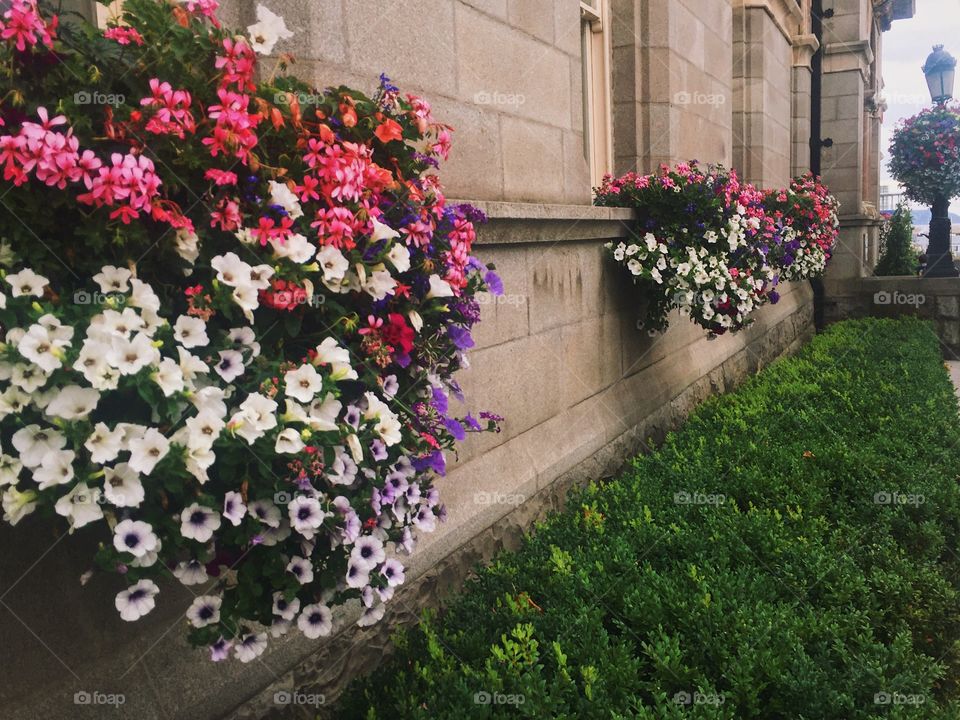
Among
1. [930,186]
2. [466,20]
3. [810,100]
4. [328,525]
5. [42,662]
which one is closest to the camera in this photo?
[328,525]

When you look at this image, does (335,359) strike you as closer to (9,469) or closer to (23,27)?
(9,469)

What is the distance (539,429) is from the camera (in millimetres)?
4391

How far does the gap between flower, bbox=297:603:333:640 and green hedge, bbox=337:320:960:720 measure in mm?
513

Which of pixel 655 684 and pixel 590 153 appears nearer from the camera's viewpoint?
pixel 655 684

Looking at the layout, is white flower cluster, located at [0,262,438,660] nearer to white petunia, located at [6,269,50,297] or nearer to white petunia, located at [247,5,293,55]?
white petunia, located at [6,269,50,297]

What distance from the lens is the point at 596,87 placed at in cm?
629

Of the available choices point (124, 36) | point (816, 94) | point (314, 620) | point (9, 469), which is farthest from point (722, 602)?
point (816, 94)

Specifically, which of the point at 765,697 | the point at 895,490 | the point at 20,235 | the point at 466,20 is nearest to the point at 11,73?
the point at 20,235

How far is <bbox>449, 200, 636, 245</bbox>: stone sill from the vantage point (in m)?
3.64

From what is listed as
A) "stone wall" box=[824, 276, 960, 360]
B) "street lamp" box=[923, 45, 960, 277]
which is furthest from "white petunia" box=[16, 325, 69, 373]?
"street lamp" box=[923, 45, 960, 277]

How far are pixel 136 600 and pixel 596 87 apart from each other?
547 centimetres

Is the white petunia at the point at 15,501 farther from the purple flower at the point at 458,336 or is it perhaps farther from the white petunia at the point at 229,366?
the purple flower at the point at 458,336

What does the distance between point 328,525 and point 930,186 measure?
16164 mm

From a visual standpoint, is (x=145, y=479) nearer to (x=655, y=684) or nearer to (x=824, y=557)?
(x=655, y=684)
